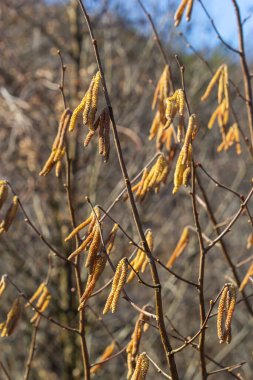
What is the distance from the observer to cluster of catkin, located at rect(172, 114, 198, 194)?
1874 mm

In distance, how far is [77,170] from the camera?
5.52m

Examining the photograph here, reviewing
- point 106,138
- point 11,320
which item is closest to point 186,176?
point 106,138

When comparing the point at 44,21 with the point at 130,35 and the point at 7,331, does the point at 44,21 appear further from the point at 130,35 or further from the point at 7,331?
the point at 7,331

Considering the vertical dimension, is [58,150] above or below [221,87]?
below

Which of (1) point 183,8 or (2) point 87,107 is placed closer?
(2) point 87,107

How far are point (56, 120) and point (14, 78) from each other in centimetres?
69

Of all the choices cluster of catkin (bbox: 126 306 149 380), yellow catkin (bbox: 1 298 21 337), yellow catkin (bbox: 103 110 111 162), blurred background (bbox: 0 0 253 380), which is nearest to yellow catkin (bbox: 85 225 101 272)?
yellow catkin (bbox: 103 110 111 162)

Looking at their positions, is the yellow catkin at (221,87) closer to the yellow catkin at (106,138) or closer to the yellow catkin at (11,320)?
the yellow catkin at (106,138)

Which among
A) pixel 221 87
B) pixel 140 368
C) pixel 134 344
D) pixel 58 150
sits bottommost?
pixel 140 368

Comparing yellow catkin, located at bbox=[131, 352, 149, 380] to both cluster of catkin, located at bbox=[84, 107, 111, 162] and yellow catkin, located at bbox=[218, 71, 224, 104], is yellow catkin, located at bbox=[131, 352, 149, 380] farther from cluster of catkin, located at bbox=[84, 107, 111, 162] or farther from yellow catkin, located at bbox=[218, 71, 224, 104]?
yellow catkin, located at bbox=[218, 71, 224, 104]

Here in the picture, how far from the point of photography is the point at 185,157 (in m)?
1.88

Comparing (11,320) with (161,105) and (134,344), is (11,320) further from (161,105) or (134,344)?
(161,105)

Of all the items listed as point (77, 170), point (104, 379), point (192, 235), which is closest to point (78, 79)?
point (77, 170)

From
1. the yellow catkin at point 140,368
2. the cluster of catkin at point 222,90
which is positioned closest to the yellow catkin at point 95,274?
the yellow catkin at point 140,368
